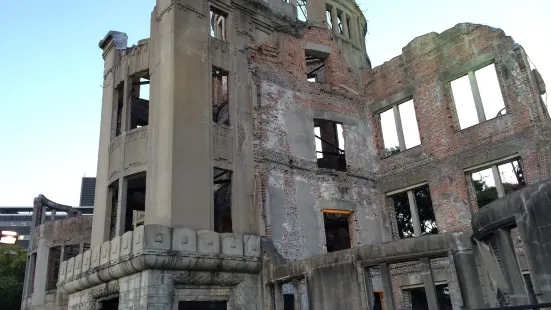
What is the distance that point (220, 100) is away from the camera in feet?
57.5

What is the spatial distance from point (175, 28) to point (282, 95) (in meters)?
4.41

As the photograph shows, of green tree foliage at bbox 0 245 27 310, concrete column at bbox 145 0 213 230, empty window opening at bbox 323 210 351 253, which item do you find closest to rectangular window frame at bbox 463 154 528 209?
empty window opening at bbox 323 210 351 253

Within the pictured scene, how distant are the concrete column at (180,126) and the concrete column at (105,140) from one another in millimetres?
2196

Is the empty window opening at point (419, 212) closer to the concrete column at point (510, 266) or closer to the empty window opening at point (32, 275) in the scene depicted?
the concrete column at point (510, 266)

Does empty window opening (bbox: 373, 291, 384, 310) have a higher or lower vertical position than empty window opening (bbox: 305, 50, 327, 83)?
lower

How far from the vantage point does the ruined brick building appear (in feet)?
34.6

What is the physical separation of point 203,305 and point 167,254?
2098 mm

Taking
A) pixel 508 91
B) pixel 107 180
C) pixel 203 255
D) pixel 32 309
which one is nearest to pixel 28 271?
pixel 32 309

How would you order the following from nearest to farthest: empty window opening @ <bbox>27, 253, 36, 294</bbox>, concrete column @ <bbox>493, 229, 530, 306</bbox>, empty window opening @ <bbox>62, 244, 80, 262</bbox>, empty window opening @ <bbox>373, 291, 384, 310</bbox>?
concrete column @ <bbox>493, 229, 530, 306</bbox> → empty window opening @ <bbox>373, 291, 384, 310</bbox> → empty window opening @ <bbox>62, 244, 80, 262</bbox> → empty window opening @ <bbox>27, 253, 36, 294</bbox>

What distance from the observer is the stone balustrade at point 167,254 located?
35.1ft

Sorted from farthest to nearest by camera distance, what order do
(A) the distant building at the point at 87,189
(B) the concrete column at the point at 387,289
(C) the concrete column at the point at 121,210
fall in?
1. (A) the distant building at the point at 87,189
2. (C) the concrete column at the point at 121,210
3. (B) the concrete column at the point at 387,289

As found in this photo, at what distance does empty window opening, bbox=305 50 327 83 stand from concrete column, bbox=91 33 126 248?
290 inches

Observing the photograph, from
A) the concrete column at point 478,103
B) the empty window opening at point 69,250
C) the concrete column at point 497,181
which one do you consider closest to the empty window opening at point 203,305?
the concrete column at point 497,181

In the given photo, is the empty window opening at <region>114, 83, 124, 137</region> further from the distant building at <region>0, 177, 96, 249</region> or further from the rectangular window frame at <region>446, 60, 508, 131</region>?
the distant building at <region>0, 177, 96, 249</region>
